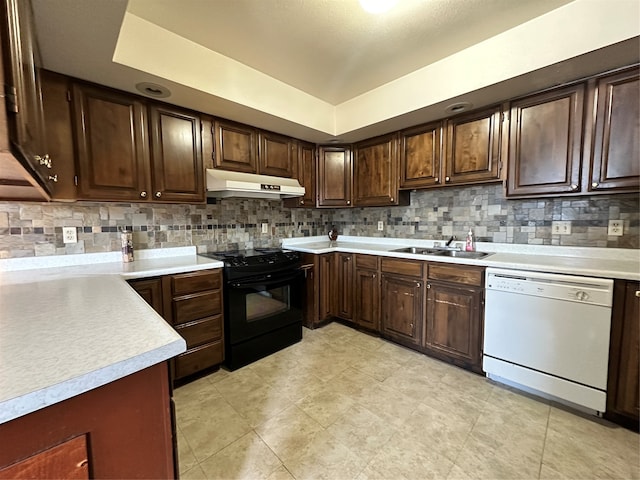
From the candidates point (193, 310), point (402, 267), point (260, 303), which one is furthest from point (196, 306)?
point (402, 267)

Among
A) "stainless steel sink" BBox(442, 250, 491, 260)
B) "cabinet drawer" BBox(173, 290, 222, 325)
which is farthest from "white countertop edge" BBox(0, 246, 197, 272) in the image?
"stainless steel sink" BBox(442, 250, 491, 260)

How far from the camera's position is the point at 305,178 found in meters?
3.15

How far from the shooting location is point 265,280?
2432mm

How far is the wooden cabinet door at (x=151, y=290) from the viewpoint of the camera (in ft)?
6.01

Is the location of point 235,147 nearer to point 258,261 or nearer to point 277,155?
point 277,155

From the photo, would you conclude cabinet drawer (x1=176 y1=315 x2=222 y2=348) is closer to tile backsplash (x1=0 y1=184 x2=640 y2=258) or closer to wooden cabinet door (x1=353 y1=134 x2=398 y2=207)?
tile backsplash (x1=0 y1=184 x2=640 y2=258)

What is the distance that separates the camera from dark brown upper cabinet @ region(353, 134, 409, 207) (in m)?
2.90

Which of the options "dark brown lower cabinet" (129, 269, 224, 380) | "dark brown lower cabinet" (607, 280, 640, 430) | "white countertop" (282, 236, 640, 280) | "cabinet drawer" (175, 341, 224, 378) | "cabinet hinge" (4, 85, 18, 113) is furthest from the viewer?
"cabinet drawer" (175, 341, 224, 378)

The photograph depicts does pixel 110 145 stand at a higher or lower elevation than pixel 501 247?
higher

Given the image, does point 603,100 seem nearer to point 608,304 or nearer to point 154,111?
point 608,304

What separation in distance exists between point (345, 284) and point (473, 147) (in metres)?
1.83

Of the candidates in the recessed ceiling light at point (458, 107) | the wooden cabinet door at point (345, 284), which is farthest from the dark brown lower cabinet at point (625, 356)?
the wooden cabinet door at point (345, 284)

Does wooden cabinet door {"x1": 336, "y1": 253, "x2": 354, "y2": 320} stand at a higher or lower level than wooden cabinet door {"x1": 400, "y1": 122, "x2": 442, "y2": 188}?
lower

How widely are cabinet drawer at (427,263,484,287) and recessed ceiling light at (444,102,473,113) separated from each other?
51.3 inches
